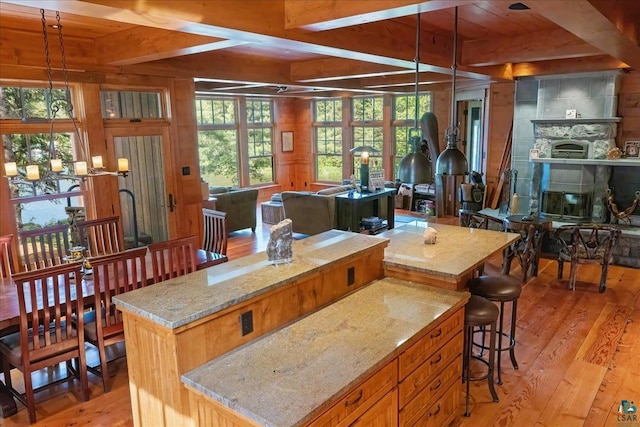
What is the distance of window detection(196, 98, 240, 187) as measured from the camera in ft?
35.9

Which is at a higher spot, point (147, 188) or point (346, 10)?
point (346, 10)

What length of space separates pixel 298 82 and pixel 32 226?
3.89 meters

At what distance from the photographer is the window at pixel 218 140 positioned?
1094cm

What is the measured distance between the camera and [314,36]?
319cm

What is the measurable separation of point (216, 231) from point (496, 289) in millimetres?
2845

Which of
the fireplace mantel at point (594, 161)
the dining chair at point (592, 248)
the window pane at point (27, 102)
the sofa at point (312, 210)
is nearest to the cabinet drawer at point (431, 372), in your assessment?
the dining chair at point (592, 248)

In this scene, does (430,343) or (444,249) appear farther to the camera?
(444,249)

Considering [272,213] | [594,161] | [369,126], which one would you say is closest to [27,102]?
[272,213]

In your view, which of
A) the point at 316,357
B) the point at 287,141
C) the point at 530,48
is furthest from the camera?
the point at 287,141

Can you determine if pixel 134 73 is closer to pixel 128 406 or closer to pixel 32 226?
pixel 32 226

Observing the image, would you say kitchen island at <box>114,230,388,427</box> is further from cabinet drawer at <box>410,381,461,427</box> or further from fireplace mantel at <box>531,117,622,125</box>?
fireplace mantel at <box>531,117,622,125</box>

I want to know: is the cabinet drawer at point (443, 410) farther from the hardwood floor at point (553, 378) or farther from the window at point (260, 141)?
the window at point (260, 141)

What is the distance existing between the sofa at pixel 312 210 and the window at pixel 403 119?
11.0 ft

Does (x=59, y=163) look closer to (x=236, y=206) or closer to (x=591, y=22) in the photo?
(x=591, y=22)
